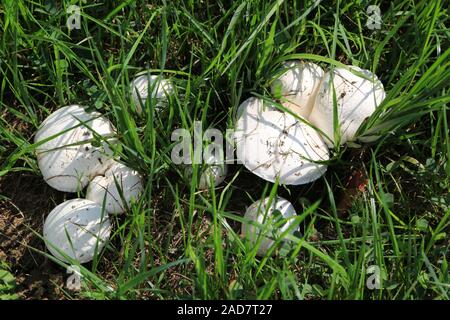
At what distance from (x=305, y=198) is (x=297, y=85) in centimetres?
44

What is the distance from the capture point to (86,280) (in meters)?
2.12

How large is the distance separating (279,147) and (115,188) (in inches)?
24.9

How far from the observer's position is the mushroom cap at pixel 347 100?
2.20 m

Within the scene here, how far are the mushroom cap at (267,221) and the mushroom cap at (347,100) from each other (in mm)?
331

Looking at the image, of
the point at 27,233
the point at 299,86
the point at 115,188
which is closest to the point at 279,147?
the point at 299,86

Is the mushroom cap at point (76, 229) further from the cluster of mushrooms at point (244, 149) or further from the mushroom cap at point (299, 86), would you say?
the mushroom cap at point (299, 86)

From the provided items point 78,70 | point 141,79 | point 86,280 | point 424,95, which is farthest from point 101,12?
point 424,95

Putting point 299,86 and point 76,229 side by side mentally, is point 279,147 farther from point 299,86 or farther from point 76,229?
point 76,229

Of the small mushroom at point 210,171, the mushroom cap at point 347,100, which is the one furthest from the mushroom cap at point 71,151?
the mushroom cap at point 347,100

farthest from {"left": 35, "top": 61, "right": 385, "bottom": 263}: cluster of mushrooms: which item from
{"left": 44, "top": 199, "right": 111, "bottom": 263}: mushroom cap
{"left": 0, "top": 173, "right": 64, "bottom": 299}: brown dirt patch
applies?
{"left": 0, "top": 173, "right": 64, "bottom": 299}: brown dirt patch

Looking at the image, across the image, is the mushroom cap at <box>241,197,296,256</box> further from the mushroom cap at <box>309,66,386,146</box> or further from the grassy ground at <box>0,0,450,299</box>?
the mushroom cap at <box>309,66,386,146</box>

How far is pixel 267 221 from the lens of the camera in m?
1.98

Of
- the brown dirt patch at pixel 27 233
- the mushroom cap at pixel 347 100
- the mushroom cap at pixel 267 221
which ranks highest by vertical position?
the mushroom cap at pixel 347 100
